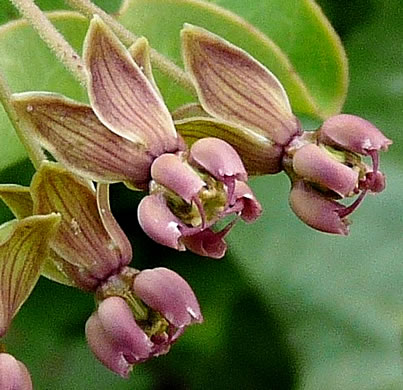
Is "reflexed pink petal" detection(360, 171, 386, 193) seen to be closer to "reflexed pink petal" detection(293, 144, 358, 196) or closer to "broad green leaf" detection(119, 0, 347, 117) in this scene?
"reflexed pink petal" detection(293, 144, 358, 196)

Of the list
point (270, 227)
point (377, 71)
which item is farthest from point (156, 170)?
point (377, 71)

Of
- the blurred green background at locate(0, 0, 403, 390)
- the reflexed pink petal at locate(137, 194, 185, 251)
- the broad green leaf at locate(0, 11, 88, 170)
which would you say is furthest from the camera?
the blurred green background at locate(0, 0, 403, 390)

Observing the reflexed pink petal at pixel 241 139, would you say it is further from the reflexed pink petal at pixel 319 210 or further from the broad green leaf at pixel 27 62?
the broad green leaf at pixel 27 62

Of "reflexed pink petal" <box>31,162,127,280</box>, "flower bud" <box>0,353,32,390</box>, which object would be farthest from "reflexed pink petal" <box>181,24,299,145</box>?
"flower bud" <box>0,353,32,390</box>

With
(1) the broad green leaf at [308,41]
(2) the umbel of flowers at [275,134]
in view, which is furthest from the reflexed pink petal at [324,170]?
(1) the broad green leaf at [308,41]

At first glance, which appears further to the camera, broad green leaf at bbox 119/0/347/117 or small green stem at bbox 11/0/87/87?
broad green leaf at bbox 119/0/347/117

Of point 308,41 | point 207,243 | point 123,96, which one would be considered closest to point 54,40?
point 123,96

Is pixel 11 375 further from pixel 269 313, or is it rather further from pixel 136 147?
pixel 269 313

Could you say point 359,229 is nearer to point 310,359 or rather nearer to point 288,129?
point 310,359
